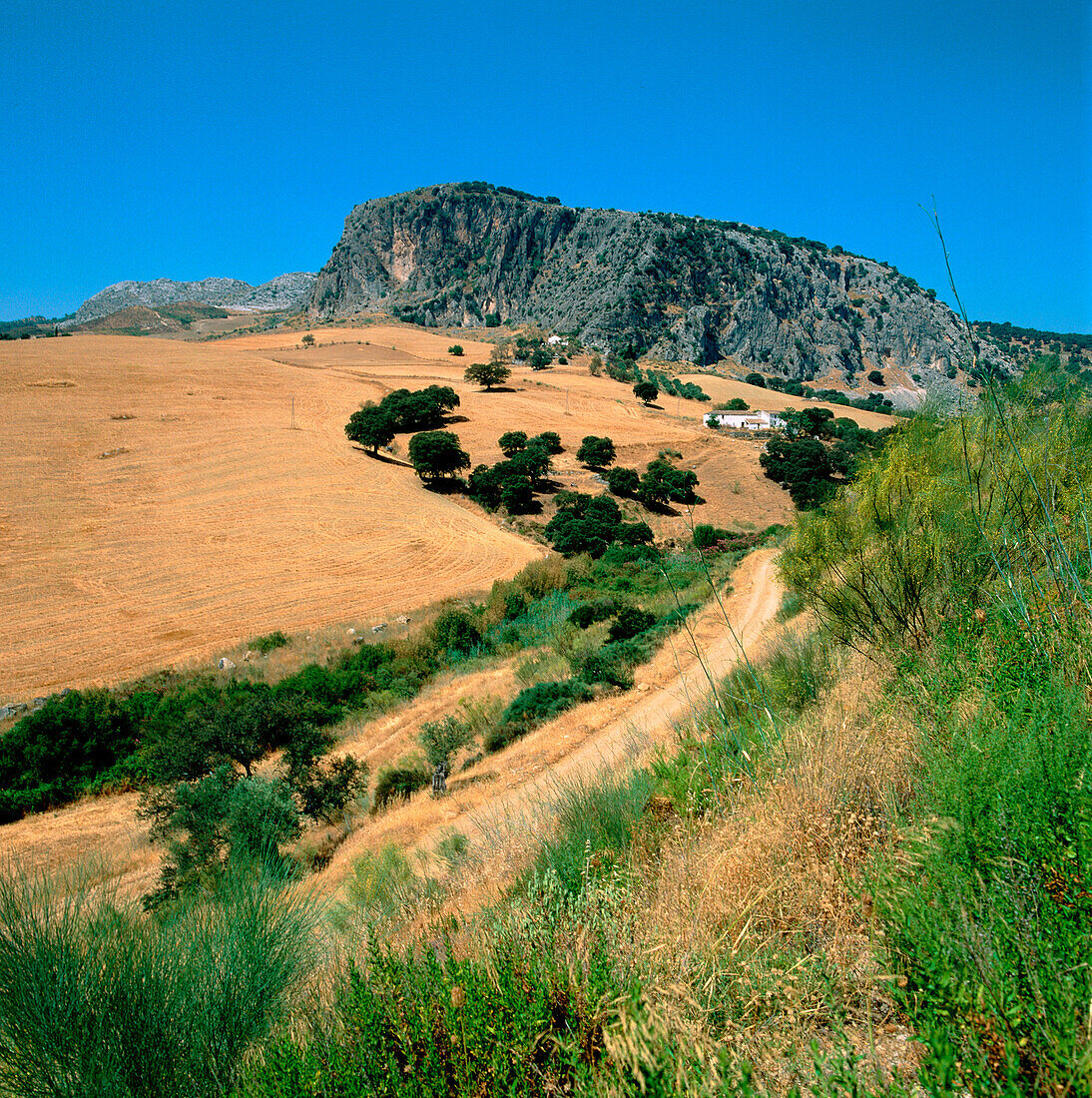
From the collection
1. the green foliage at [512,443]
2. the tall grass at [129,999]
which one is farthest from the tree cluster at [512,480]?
the tall grass at [129,999]

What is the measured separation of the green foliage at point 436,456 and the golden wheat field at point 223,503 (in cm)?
180

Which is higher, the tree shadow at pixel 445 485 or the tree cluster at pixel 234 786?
the tree shadow at pixel 445 485

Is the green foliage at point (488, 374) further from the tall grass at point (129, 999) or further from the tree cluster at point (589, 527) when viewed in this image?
the tall grass at point (129, 999)

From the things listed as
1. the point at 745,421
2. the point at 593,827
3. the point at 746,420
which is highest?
the point at 746,420

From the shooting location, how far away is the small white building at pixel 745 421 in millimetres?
58594

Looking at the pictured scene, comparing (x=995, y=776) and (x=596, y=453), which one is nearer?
(x=995, y=776)

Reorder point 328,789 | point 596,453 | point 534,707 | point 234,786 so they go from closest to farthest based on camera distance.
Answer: point 234,786 < point 328,789 < point 534,707 < point 596,453

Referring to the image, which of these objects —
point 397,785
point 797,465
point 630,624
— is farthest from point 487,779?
point 797,465

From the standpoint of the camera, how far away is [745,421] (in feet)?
195

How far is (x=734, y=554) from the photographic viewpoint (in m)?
28.7

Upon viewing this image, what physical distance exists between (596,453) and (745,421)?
2114cm

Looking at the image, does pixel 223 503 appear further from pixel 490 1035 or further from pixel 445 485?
pixel 490 1035

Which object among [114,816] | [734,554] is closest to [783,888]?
[114,816]

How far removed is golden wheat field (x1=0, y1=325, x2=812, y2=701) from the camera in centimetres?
2359
